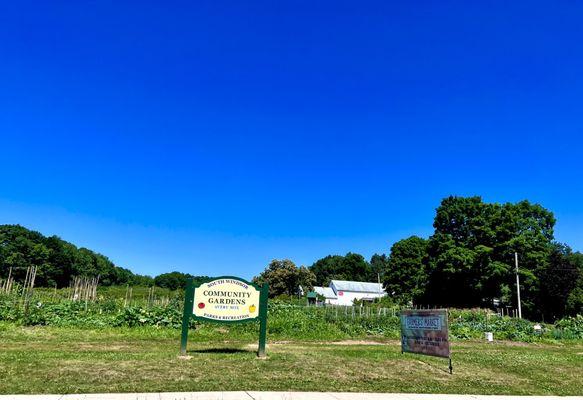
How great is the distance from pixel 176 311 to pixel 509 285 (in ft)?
126

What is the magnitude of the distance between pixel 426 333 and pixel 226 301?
17.3 ft

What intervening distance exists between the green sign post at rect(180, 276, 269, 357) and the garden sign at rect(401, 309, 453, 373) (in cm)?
397

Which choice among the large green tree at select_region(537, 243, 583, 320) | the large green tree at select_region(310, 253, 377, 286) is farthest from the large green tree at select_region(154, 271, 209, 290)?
the large green tree at select_region(537, 243, 583, 320)

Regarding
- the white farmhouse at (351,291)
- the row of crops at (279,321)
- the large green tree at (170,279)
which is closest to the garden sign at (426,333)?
the row of crops at (279,321)

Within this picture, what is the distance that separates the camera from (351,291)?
9412 cm

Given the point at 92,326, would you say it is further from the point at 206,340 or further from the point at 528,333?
the point at 528,333

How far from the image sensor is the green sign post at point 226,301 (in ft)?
38.8

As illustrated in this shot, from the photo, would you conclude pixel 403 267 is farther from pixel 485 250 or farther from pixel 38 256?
pixel 38 256

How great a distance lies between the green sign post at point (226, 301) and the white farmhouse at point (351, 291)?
260 ft

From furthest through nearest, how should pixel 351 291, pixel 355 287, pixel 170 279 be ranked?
1. pixel 170 279
2. pixel 355 287
3. pixel 351 291

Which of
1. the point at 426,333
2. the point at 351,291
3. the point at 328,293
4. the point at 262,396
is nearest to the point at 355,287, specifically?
the point at 351,291

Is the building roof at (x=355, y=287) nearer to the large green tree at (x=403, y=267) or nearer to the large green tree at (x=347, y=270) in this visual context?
the large green tree at (x=403, y=267)

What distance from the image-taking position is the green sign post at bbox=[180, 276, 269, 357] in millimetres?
11828

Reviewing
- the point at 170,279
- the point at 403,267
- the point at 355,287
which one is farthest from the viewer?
the point at 170,279
